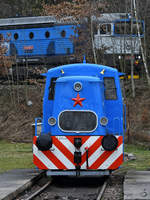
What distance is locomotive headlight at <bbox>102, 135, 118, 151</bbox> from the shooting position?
1188cm

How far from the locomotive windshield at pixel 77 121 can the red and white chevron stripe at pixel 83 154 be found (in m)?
0.24

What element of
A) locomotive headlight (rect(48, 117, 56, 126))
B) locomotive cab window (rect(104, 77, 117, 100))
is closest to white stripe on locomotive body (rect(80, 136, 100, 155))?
locomotive headlight (rect(48, 117, 56, 126))

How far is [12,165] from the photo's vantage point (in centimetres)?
1698

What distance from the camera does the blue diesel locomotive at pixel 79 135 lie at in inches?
476

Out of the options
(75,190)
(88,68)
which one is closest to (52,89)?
(88,68)

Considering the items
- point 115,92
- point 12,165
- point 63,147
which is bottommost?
point 12,165

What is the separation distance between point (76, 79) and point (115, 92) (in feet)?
4.00

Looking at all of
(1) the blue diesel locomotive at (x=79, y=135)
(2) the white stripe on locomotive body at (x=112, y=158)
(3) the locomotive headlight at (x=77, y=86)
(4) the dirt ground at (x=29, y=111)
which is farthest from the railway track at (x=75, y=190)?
(4) the dirt ground at (x=29, y=111)

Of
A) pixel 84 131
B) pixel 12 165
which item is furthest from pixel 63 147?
pixel 12 165

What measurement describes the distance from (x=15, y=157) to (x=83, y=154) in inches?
339

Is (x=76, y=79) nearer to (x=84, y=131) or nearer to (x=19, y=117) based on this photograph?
(x=84, y=131)

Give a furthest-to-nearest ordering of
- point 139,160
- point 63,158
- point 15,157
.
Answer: point 15,157 → point 139,160 → point 63,158

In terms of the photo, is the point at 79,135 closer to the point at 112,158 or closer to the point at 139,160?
the point at 112,158

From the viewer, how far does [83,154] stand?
12.1 meters
